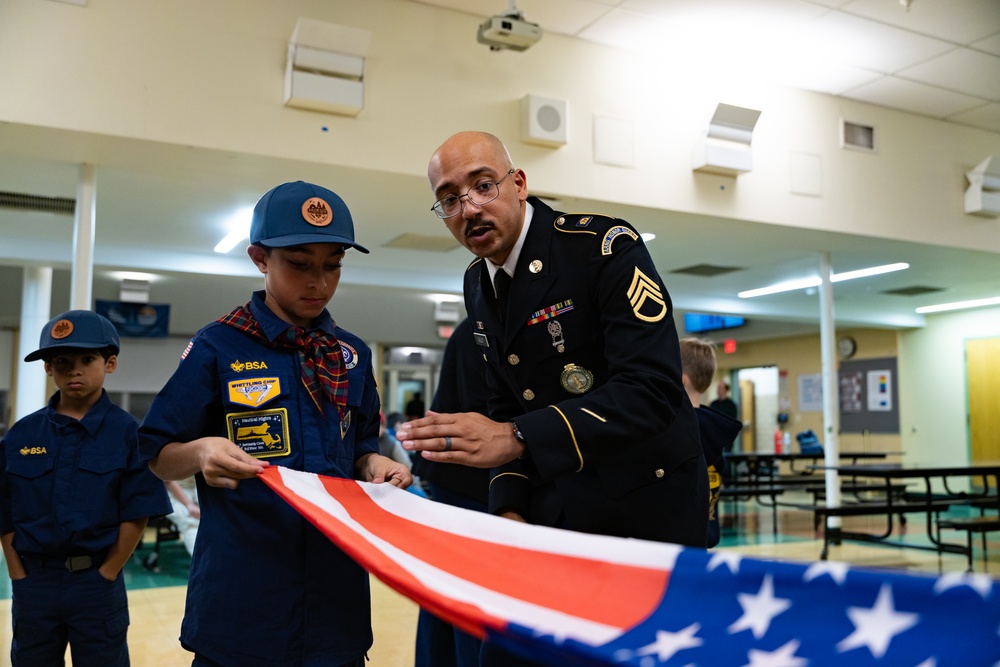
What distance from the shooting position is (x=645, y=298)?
1618 millimetres

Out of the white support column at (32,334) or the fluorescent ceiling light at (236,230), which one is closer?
the fluorescent ceiling light at (236,230)

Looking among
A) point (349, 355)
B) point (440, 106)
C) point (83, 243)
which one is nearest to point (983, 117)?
point (440, 106)

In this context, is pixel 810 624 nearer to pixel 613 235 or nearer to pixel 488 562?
pixel 488 562

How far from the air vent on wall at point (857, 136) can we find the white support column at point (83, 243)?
679 centimetres

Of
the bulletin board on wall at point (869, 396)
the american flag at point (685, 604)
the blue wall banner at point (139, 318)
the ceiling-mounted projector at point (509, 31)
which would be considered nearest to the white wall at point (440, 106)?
the ceiling-mounted projector at point (509, 31)

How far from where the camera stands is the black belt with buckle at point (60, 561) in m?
2.59

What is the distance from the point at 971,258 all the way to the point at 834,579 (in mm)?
10229

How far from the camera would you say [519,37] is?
5809 mm

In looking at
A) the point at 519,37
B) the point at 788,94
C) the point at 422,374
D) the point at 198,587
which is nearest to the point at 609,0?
the point at 519,37

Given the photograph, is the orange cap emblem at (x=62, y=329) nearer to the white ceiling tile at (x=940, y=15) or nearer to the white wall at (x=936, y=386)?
the white ceiling tile at (x=940, y=15)

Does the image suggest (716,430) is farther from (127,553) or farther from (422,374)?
(422,374)

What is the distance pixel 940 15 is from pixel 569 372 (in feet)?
21.3

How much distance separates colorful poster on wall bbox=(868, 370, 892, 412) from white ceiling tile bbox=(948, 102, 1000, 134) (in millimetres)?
6490

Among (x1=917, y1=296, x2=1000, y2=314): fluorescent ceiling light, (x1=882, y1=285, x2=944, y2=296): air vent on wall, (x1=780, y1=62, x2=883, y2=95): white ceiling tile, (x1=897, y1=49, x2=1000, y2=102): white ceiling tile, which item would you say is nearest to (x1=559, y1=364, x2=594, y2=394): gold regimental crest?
(x1=780, y1=62, x2=883, y2=95): white ceiling tile
